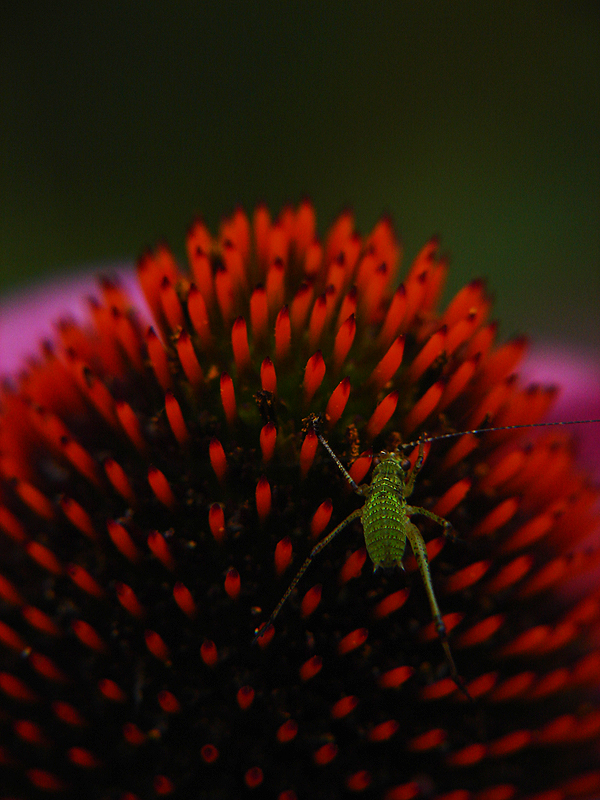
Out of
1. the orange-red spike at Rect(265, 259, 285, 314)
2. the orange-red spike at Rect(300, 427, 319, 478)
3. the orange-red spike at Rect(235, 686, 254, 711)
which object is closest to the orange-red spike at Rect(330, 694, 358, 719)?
the orange-red spike at Rect(235, 686, 254, 711)

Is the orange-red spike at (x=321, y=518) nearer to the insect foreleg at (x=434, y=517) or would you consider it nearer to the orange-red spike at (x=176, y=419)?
the insect foreleg at (x=434, y=517)

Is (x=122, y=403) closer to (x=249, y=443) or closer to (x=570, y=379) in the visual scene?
(x=249, y=443)

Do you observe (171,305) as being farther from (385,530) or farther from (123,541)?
(385,530)

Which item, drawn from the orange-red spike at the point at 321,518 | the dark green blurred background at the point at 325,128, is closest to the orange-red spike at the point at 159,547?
the orange-red spike at the point at 321,518

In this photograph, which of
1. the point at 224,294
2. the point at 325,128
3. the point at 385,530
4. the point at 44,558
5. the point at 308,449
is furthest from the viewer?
the point at 325,128

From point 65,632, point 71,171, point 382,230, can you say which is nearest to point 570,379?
point 382,230

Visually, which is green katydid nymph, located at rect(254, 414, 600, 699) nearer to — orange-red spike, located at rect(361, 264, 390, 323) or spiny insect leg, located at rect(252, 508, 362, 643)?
spiny insect leg, located at rect(252, 508, 362, 643)

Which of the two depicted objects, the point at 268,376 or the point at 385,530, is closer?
the point at 385,530

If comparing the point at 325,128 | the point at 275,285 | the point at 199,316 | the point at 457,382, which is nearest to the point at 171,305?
the point at 199,316
